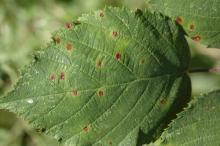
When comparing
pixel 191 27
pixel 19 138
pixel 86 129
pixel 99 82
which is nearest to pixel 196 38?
pixel 191 27

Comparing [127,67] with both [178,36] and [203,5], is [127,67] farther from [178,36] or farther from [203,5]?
[203,5]

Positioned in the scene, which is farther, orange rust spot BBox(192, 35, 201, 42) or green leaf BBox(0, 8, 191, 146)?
orange rust spot BBox(192, 35, 201, 42)

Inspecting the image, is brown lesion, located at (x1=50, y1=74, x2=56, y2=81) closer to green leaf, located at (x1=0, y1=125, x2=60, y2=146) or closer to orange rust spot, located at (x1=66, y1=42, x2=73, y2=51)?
orange rust spot, located at (x1=66, y1=42, x2=73, y2=51)

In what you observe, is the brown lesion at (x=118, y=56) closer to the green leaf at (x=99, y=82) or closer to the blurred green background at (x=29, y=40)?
the green leaf at (x=99, y=82)

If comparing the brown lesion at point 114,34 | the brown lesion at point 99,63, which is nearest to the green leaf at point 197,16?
the brown lesion at point 114,34

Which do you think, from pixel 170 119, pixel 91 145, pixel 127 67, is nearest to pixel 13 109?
A: pixel 91 145

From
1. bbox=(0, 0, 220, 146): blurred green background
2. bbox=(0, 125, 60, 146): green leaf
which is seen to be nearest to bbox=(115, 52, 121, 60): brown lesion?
bbox=(0, 0, 220, 146): blurred green background
